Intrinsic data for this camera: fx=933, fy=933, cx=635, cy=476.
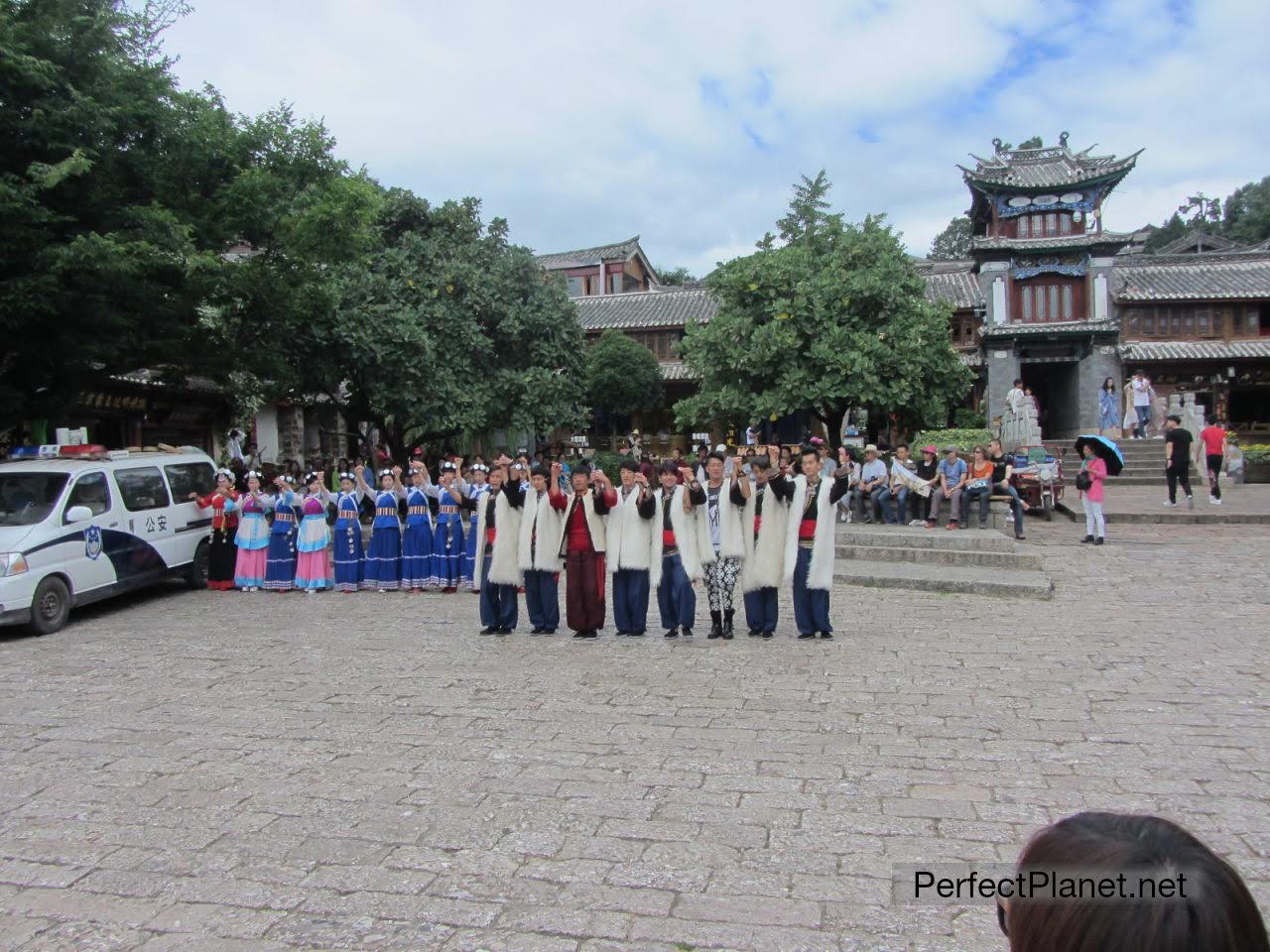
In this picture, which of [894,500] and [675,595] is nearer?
[675,595]

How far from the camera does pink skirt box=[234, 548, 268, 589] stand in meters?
12.2

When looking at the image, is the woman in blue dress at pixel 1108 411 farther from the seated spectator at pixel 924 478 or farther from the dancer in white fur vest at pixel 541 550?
the dancer in white fur vest at pixel 541 550

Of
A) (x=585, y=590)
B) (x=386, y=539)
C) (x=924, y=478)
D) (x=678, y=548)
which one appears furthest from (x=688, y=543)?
(x=924, y=478)

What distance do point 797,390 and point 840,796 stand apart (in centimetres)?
1831

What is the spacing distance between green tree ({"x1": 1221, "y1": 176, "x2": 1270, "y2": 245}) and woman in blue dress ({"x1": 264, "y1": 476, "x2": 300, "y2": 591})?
149ft

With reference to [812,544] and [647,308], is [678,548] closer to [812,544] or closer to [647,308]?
[812,544]

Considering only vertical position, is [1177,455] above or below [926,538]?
above

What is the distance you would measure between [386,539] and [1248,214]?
164ft

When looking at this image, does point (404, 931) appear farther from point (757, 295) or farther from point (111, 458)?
point (757, 295)

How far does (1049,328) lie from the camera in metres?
29.0

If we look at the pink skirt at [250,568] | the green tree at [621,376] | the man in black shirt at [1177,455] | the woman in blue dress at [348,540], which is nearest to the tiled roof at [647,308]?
the green tree at [621,376]

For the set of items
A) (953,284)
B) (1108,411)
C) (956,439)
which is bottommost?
(956,439)

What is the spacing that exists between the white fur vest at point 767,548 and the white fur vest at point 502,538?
7.18 ft

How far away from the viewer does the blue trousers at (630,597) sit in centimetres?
864
